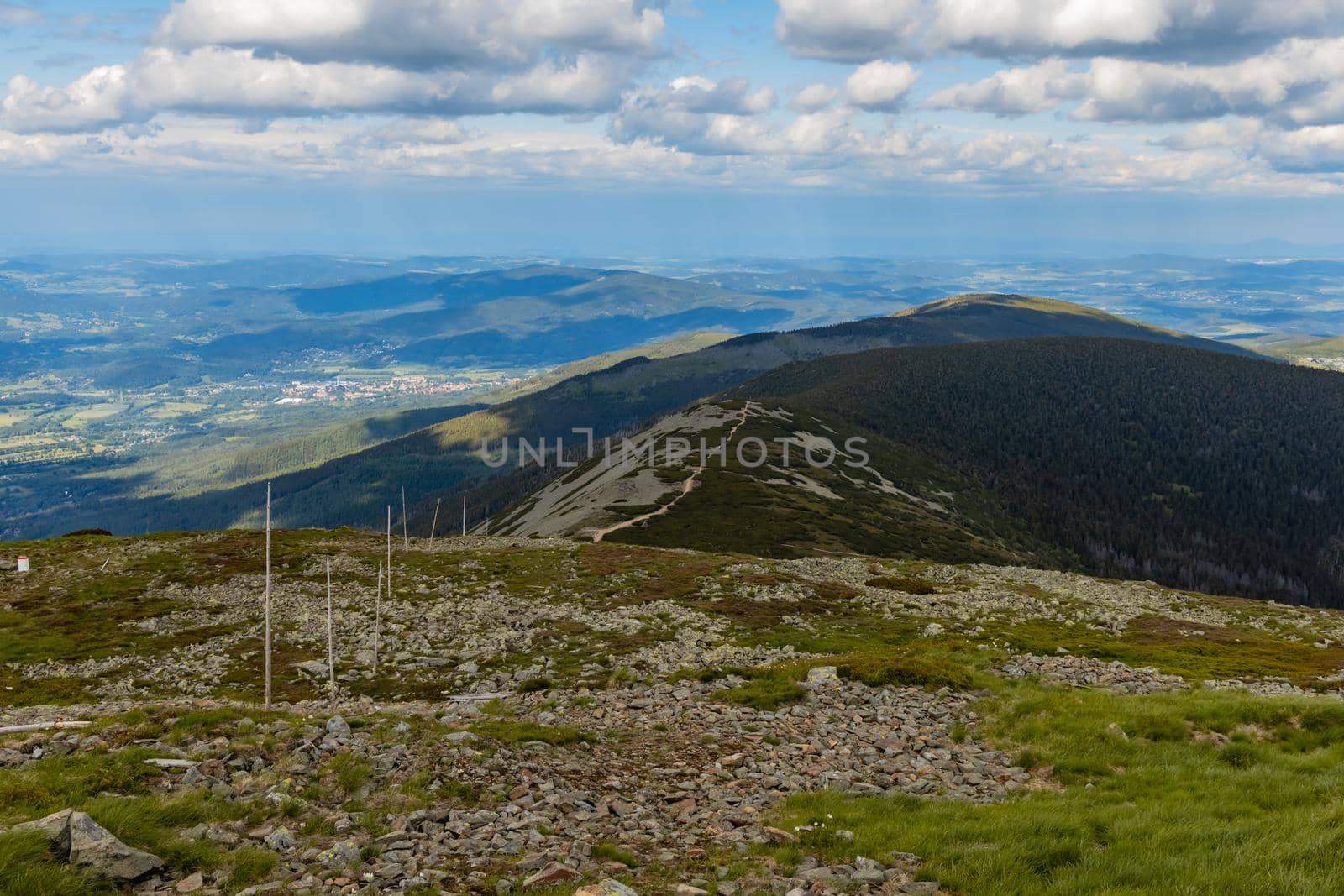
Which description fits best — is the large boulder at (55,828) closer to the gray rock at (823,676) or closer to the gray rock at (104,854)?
the gray rock at (104,854)

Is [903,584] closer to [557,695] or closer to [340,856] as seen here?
[557,695]

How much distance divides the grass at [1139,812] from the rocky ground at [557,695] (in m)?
0.93

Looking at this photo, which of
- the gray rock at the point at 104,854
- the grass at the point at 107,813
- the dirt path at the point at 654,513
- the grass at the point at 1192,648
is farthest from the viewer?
the dirt path at the point at 654,513

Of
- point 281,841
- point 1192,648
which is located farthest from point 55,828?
point 1192,648

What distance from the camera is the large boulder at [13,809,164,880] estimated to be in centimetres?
1355

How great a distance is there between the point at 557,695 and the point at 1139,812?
2151 centimetres

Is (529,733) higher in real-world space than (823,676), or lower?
higher

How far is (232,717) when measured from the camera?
22781 millimetres

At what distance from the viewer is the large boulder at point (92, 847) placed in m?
13.5

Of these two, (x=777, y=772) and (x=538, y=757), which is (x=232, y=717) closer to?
(x=538, y=757)

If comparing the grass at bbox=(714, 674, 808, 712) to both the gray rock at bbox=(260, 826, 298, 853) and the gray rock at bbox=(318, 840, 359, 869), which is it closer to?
the gray rock at bbox=(318, 840, 359, 869)

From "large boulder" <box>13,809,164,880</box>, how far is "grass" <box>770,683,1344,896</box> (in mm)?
11848

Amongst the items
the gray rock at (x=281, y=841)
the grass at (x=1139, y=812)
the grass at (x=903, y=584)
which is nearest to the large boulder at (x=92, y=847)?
the gray rock at (x=281, y=841)

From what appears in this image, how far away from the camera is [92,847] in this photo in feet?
44.8
